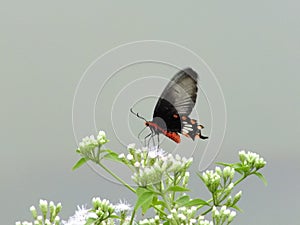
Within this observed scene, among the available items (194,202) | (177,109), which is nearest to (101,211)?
(194,202)

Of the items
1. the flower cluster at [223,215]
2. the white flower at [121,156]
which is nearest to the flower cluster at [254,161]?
the flower cluster at [223,215]

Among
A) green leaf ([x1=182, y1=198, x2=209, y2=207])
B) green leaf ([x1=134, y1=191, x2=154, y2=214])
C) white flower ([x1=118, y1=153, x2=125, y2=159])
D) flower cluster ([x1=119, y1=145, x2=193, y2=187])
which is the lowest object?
green leaf ([x1=134, y1=191, x2=154, y2=214])

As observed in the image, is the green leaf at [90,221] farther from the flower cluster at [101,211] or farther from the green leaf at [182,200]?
the green leaf at [182,200]

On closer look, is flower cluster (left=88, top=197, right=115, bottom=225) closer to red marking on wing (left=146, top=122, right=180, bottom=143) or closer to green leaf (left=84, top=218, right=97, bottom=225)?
green leaf (left=84, top=218, right=97, bottom=225)

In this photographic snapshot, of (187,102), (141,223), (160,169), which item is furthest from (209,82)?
(141,223)

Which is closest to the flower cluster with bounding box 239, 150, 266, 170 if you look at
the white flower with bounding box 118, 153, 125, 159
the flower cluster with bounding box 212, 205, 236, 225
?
the flower cluster with bounding box 212, 205, 236, 225

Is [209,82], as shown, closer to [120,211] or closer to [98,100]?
[98,100]

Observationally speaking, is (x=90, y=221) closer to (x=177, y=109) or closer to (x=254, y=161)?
(x=177, y=109)
